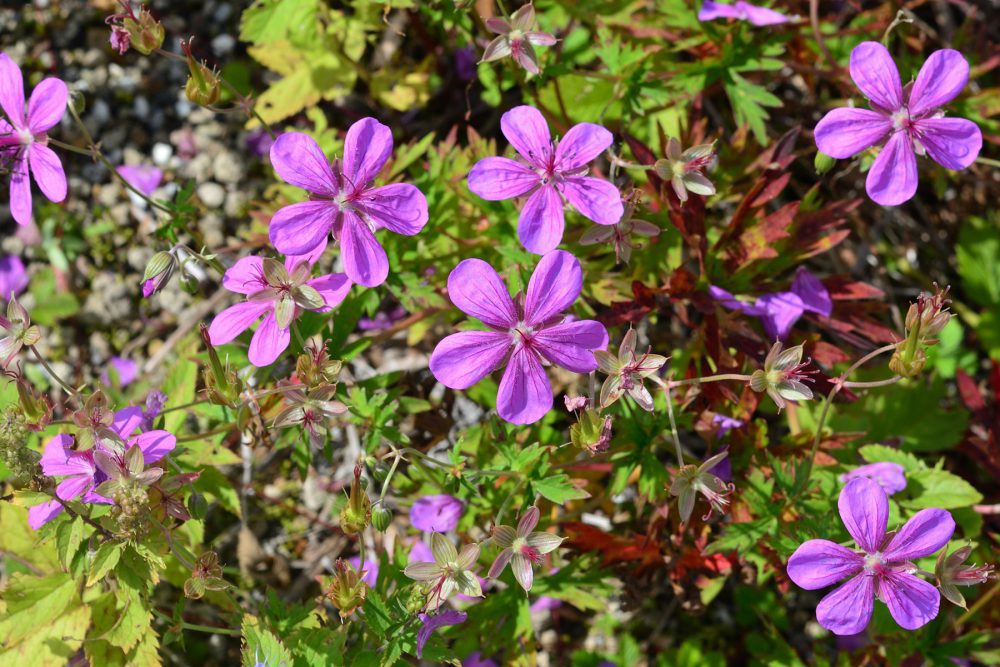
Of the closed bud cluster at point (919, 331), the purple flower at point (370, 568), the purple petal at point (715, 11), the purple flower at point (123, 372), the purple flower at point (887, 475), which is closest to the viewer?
the closed bud cluster at point (919, 331)

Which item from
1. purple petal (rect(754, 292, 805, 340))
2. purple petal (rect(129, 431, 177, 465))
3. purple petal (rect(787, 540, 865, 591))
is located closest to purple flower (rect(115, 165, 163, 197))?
purple petal (rect(129, 431, 177, 465))

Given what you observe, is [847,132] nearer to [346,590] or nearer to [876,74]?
[876,74]

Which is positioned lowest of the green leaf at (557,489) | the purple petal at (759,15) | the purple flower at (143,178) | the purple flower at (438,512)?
the purple flower at (438,512)

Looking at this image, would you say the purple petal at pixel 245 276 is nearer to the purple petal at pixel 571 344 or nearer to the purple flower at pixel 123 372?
the purple petal at pixel 571 344

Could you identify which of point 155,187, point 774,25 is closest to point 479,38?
point 774,25

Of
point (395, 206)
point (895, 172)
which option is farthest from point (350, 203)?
point (895, 172)

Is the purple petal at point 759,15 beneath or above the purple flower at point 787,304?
above

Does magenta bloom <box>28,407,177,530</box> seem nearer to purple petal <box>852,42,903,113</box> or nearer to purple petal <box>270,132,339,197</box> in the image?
purple petal <box>270,132,339,197</box>

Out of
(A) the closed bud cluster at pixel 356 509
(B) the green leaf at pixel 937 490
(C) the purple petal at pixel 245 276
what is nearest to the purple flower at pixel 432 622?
(A) the closed bud cluster at pixel 356 509
